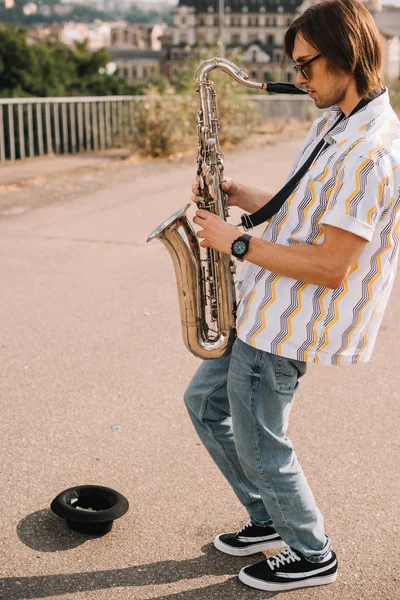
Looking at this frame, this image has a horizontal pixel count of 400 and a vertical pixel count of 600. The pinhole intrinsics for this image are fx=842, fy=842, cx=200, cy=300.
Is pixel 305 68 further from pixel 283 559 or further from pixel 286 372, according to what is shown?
pixel 283 559

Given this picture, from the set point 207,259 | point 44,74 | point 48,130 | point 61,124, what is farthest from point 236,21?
point 207,259

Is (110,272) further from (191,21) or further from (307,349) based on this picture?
(191,21)

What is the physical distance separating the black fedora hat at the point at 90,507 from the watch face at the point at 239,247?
4.18 ft

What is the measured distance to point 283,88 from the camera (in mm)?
2887

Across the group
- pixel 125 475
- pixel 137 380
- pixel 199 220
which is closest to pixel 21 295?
pixel 137 380

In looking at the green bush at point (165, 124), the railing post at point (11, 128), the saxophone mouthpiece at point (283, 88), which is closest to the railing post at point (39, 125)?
the railing post at point (11, 128)

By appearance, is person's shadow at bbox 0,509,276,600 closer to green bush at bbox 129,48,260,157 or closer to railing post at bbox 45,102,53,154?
railing post at bbox 45,102,53,154

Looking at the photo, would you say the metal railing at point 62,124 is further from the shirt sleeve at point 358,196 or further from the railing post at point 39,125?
the shirt sleeve at point 358,196

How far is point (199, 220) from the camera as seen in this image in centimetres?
288

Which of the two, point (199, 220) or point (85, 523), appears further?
point (85, 523)

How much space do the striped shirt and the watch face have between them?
0.13 metres

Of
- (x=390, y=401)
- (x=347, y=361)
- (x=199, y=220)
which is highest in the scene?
(x=199, y=220)

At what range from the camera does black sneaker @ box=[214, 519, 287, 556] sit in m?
3.24

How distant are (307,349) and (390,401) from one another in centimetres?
230
